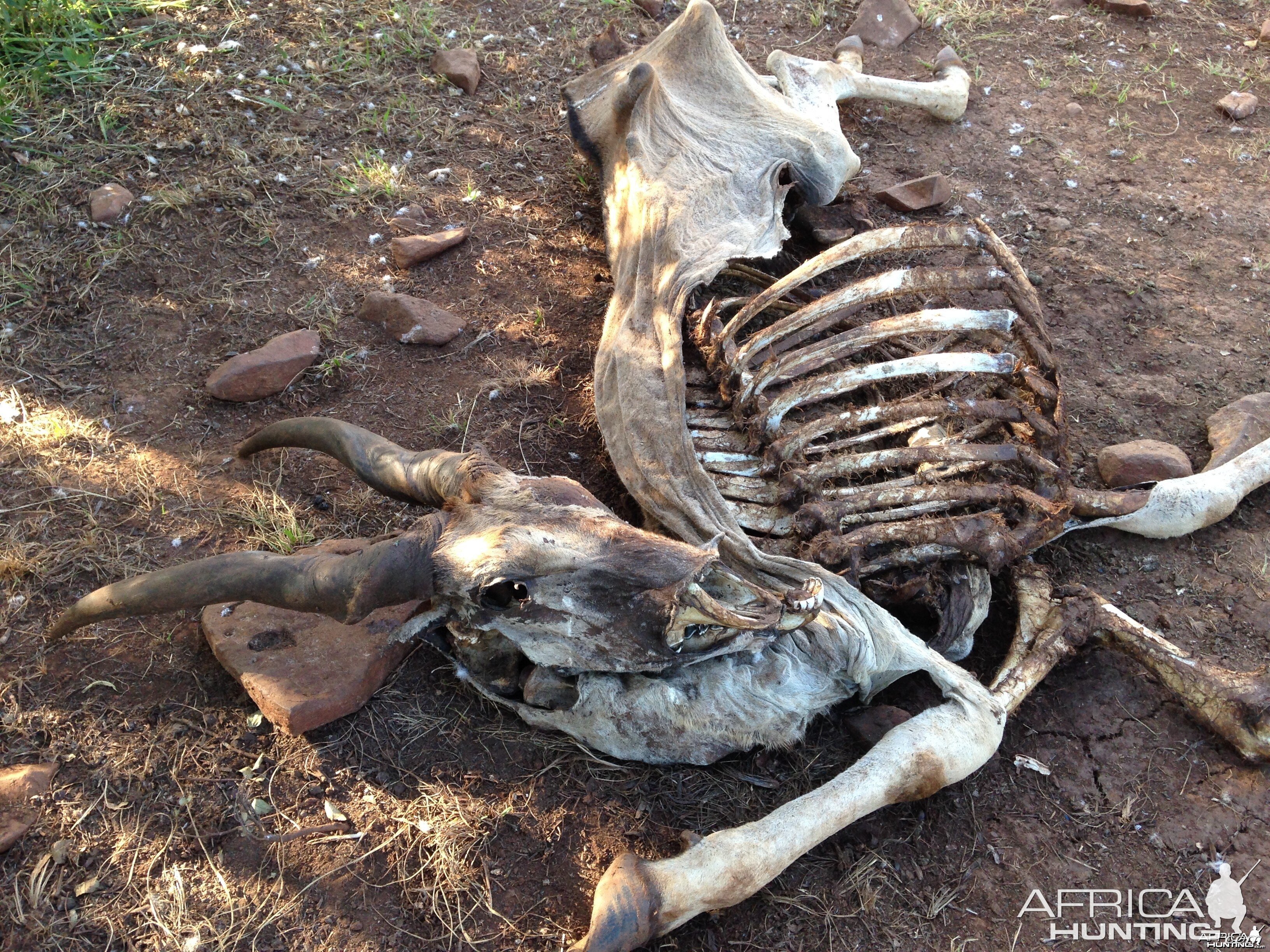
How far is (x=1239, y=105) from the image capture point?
5.25 metres

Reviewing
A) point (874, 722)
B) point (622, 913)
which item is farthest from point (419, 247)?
point (622, 913)

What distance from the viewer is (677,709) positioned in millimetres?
2527

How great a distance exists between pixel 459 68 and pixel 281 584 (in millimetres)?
3706

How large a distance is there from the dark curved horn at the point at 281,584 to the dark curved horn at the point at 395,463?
0.30 m

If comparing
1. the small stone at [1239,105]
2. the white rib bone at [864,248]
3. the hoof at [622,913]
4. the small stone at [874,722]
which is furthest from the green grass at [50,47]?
the small stone at [1239,105]

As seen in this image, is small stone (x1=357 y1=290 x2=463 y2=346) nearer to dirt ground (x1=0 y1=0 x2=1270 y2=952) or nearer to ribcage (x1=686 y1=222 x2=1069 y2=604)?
dirt ground (x1=0 y1=0 x2=1270 y2=952)

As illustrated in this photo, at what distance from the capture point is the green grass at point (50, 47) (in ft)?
14.0

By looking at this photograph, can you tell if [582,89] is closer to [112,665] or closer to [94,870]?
[112,665]

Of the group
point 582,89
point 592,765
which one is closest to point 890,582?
point 592,765

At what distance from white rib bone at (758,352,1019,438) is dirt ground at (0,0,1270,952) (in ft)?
2.41

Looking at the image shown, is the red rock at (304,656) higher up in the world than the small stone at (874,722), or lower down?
higher up

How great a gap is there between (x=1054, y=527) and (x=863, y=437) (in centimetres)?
67

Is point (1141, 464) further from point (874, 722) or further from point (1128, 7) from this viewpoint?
point (1128, 7)

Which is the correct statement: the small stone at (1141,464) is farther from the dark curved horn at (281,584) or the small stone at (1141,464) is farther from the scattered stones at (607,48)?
the scattered stones at (607,48)
